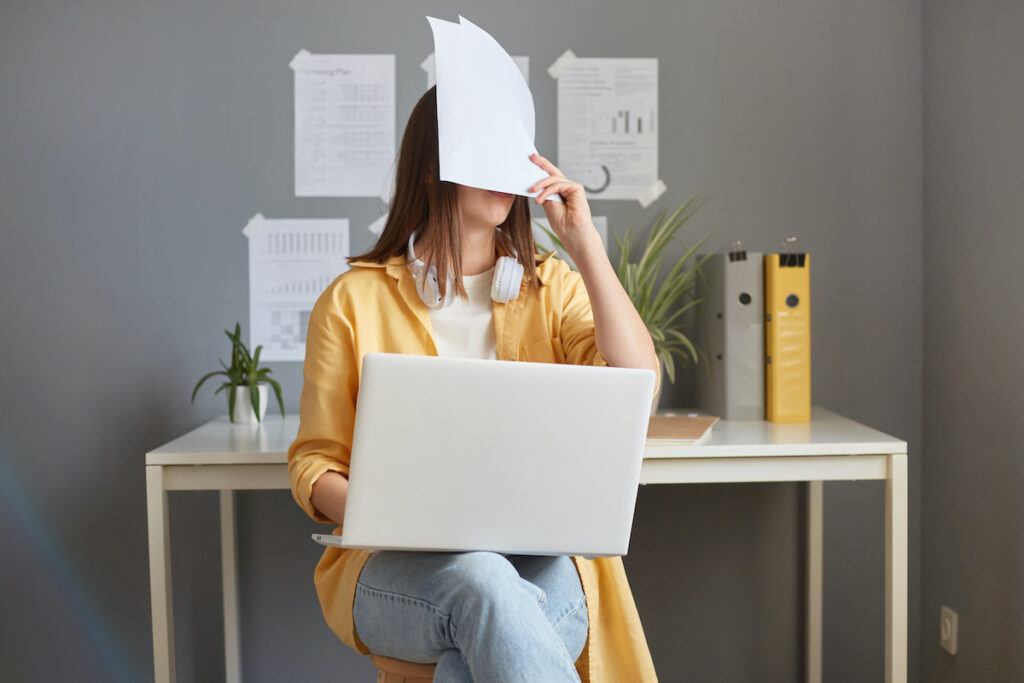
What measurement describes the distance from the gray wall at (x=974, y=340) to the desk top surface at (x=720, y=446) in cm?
31

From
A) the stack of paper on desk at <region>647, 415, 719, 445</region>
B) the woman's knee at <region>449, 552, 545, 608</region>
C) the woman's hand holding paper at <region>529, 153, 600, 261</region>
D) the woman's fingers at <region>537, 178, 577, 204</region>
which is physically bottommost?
the woman's knee at <region>449, 552, 545, 608</region>

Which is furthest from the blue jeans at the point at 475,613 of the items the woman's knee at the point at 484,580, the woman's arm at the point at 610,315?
the woman's arm at the point at 610,315

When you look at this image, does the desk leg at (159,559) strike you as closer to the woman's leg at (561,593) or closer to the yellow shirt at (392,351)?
the yellow shirt at (392,351)

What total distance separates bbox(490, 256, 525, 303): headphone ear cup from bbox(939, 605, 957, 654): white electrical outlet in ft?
4.35

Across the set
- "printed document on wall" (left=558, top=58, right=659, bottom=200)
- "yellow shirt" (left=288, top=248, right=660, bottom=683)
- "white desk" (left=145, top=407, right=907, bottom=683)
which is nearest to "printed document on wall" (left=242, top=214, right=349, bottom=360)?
Result: "white desk" (left=145, top=407, right=907, bottom=683)

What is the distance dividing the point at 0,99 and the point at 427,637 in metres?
1.70

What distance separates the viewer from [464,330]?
1425 millimetres

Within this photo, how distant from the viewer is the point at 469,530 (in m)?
1.03

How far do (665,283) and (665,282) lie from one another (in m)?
0.03

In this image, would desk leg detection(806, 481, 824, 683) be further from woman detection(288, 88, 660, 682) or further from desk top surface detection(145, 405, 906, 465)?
woman detection(288, 88, 660, 682)

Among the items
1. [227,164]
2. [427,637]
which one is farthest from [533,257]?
[227,164]

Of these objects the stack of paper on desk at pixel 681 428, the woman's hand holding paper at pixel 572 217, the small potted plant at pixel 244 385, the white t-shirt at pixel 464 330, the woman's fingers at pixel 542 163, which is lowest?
the stack of paper on desk at pixel 681 428

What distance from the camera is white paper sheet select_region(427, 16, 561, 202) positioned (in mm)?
1208

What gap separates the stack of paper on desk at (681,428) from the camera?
5.27 ft
